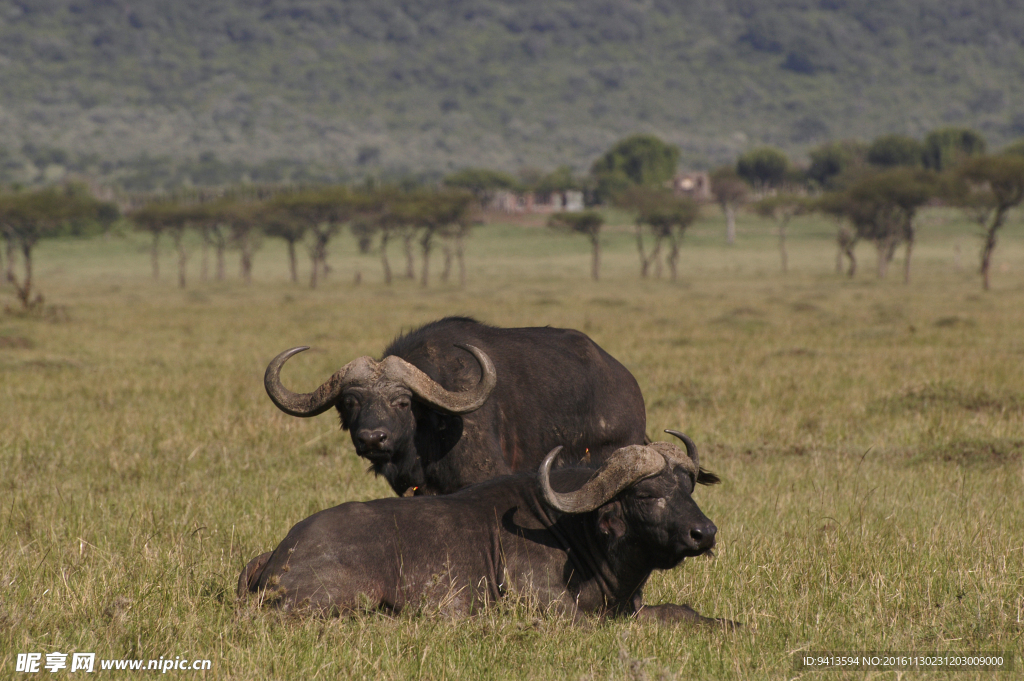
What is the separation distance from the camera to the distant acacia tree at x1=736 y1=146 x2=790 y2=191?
16975 cm

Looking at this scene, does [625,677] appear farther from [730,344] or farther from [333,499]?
[730,344]

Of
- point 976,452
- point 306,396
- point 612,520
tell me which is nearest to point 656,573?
point 612,520

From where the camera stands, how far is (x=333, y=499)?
313 inches

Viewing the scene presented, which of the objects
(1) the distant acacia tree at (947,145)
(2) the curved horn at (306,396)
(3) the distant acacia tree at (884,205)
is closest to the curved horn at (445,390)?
(2) the curved horn at (306,396)

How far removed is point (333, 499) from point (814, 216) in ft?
434

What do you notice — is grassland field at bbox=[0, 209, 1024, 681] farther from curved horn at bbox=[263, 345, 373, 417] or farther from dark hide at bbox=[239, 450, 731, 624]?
curved horn at bbox=[263, 345, 373, 417]

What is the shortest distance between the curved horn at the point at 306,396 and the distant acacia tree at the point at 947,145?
174 meters

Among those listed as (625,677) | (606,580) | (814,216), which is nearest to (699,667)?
(625,677)

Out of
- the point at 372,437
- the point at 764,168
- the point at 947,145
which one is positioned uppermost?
the point at 947,145

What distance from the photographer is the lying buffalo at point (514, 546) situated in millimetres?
5094

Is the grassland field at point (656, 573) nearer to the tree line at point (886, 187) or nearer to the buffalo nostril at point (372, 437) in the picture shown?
the buffalo nostril at point (372, 437)

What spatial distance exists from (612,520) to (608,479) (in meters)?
0.27

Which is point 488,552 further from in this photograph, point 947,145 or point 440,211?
point 947,145

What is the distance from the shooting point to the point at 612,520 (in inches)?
208
